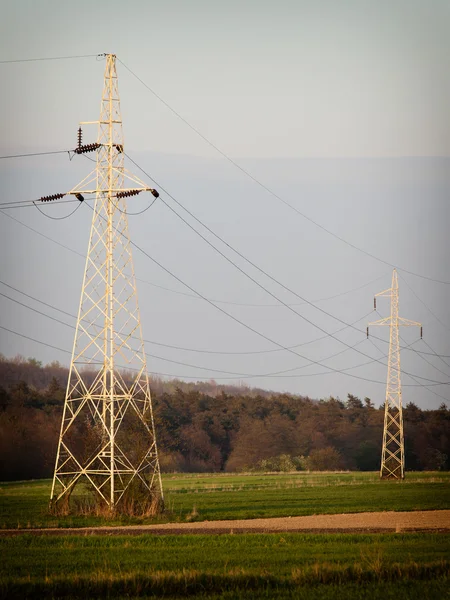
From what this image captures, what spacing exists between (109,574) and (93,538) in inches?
333

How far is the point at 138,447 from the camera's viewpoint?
37.7 meters

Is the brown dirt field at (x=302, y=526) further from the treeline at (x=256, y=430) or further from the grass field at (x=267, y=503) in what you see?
the treeline at (x=256, y=430)

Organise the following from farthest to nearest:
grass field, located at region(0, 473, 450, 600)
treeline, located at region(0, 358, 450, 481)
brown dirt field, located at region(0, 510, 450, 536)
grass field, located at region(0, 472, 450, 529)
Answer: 1. treeline, located at region(0, 358, 450, 481)
2. grass field, located at region(0, 472, 450, 529)
3. brown dirt field, located at region(0, 510, 450, 536)
4. grass field, located at region(0, 473, 450, 600)

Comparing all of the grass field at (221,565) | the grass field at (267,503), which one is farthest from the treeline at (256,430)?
the grass field at (221,565)

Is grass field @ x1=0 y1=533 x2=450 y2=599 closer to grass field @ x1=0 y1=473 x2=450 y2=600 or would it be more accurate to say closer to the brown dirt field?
grass field @ x1=0 y1=473 x2=450 y2=600

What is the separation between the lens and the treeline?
97250 mm

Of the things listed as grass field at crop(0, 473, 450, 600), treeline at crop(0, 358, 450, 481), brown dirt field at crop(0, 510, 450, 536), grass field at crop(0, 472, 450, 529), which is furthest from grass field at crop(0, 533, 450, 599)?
treeline at crop(0, 358, 450, 481)

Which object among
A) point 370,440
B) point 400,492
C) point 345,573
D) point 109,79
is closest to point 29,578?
point 345,573

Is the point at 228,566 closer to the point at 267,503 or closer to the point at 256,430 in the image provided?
the point at 267,503

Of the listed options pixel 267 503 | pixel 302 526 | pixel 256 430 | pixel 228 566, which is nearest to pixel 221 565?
pixel 228 566

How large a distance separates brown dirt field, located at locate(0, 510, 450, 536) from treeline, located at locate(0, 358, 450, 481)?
172 ft

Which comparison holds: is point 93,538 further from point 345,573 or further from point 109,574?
point 345,573

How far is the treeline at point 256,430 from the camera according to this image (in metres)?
97.2

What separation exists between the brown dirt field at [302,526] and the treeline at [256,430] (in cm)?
5252
